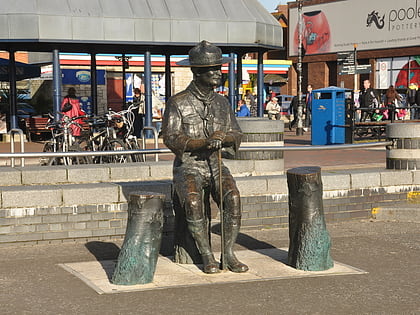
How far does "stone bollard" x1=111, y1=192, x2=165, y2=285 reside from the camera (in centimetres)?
701

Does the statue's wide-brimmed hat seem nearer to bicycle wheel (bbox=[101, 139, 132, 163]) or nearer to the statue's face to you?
the statue's face

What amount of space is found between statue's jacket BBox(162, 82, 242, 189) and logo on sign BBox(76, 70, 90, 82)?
113ft

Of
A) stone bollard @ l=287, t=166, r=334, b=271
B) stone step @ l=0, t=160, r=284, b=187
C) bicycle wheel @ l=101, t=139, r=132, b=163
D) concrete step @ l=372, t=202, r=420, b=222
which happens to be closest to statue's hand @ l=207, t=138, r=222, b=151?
stone bollard @ l=287, t=166, r=334, b=271

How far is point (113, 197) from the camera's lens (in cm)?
942

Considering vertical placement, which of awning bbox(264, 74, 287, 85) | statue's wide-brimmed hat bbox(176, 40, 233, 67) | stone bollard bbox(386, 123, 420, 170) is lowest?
stone bollard bbox(386, 123, 420, 170)

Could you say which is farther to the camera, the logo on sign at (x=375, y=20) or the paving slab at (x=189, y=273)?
the logo on sign at (x=375, y=20)

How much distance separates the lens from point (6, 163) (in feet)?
52.5

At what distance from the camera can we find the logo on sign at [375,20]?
53.3 meters

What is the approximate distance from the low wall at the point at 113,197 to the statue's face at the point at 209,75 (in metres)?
2.18

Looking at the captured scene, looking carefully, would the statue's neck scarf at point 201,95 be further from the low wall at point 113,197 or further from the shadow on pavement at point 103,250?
the low wall at point 113,197

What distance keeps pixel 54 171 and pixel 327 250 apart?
13.9 ft

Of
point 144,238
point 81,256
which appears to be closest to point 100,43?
point 81,256

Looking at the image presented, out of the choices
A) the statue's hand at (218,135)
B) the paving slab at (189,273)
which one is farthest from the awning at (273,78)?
the statue's hand at (218,135)

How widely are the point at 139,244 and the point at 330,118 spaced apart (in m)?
16.5
